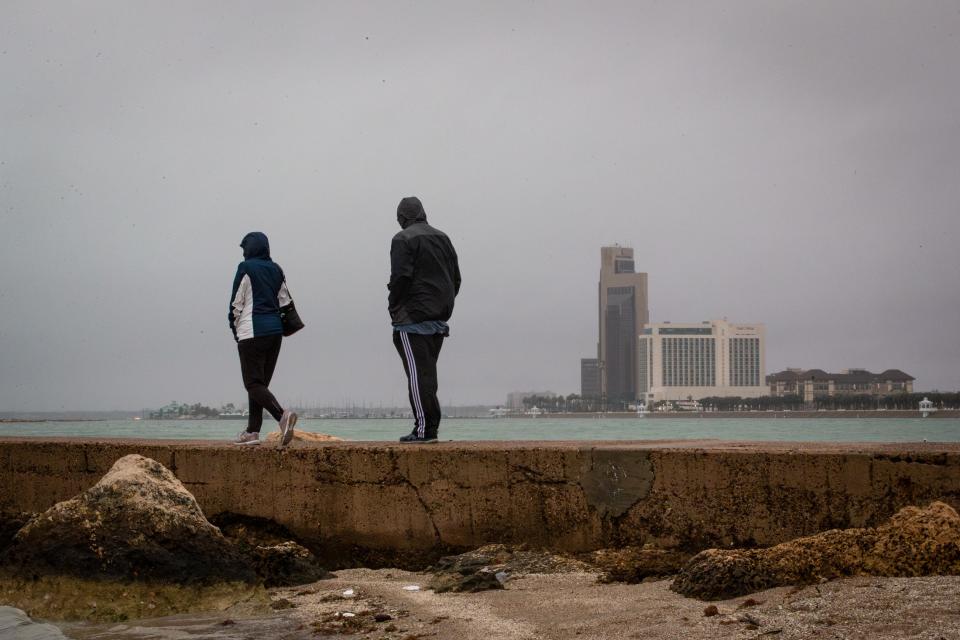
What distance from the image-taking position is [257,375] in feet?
24.7

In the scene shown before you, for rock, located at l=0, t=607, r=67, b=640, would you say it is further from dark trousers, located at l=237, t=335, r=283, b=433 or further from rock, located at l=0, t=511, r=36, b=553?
dark trousers, located at l=237, t=335, r=283, b=433

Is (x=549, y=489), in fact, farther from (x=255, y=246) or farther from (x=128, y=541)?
(x=255, y=246)

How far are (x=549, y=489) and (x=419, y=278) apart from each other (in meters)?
2.10

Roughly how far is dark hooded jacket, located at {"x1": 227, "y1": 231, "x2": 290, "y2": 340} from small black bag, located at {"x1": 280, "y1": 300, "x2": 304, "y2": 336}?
7 cm

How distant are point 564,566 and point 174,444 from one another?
313 cm

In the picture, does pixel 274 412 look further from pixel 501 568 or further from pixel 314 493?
pixel 501 568

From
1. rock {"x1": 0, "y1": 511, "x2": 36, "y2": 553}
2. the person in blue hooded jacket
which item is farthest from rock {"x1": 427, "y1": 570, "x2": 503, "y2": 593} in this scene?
rock {"x1": 0, "y1": 511, "x2": 36, "y2": 553}

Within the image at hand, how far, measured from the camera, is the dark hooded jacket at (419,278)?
23.9 feet

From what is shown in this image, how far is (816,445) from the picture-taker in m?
5.87

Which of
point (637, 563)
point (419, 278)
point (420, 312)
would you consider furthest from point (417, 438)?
point (637, 563)

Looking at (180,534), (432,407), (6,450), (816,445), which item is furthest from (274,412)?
(816,445)

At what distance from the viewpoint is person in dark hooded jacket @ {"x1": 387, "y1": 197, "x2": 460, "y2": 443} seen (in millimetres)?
7234

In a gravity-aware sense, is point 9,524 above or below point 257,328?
below

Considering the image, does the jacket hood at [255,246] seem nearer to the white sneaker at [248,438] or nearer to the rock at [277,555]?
the white sneaker at [248,438]
